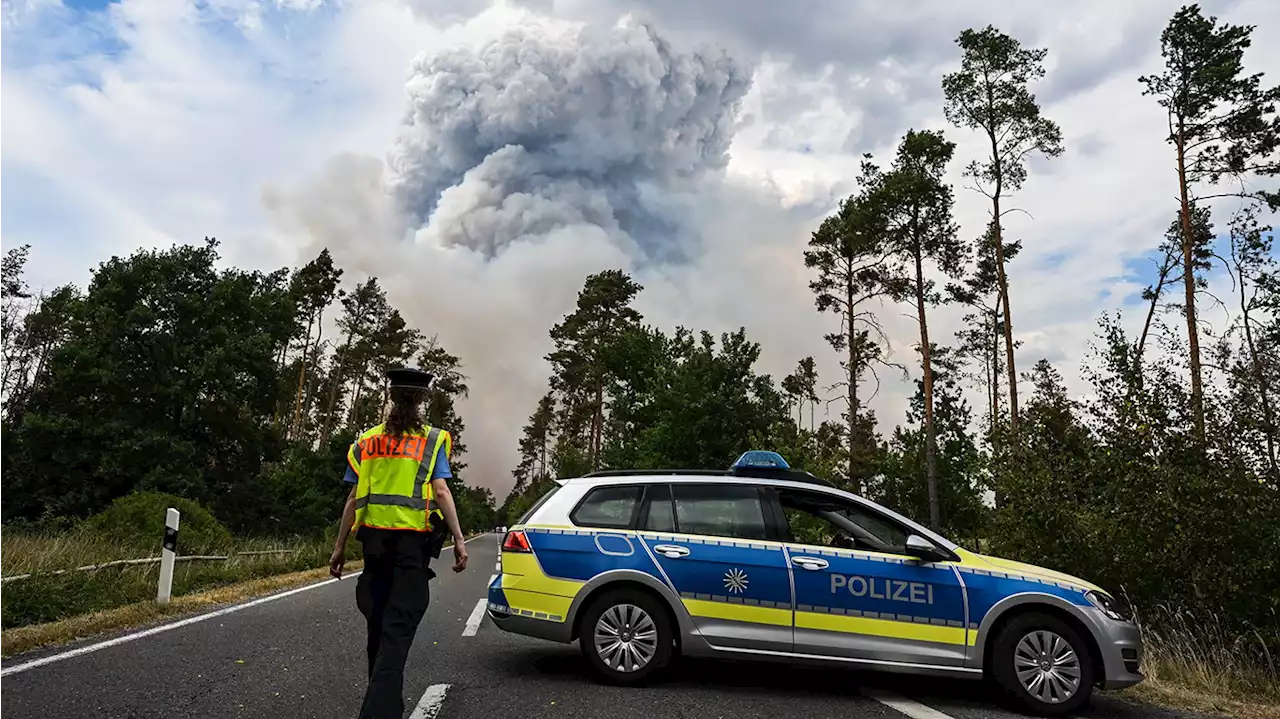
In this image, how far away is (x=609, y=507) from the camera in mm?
6184

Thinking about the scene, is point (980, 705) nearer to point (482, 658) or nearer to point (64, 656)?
point (482, 658)

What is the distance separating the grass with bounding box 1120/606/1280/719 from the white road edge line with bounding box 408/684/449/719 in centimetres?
540

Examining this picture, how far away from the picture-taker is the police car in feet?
17.9

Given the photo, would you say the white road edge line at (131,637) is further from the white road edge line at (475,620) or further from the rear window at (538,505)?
the rear window at (538,505)

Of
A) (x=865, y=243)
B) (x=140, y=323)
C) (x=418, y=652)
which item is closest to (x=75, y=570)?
(x=418, y=652)

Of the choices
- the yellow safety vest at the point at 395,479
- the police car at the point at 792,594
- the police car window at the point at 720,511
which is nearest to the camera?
the yellow safety vest at the point at 395,479

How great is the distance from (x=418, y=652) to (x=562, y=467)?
2073 inches

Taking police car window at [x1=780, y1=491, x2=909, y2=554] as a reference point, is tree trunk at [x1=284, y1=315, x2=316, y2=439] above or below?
above

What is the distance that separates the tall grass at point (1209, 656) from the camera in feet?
21.9

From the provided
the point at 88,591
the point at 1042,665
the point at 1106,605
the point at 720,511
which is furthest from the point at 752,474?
the point at 88,591

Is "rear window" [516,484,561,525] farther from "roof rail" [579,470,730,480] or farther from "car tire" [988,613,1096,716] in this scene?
"car tire" [988,613,1096,716]

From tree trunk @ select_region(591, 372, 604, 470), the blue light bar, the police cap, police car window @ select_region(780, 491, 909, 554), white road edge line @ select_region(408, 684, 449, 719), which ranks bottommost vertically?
white road edge line @ select_region(408, 684, 449, 719)

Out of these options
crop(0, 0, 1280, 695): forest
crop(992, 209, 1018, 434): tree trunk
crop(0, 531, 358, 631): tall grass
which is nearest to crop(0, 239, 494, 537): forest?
crop(0, 0, 1280, 695): forest

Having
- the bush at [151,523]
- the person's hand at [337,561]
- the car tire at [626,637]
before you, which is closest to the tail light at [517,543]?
the car tire at [626,637]
